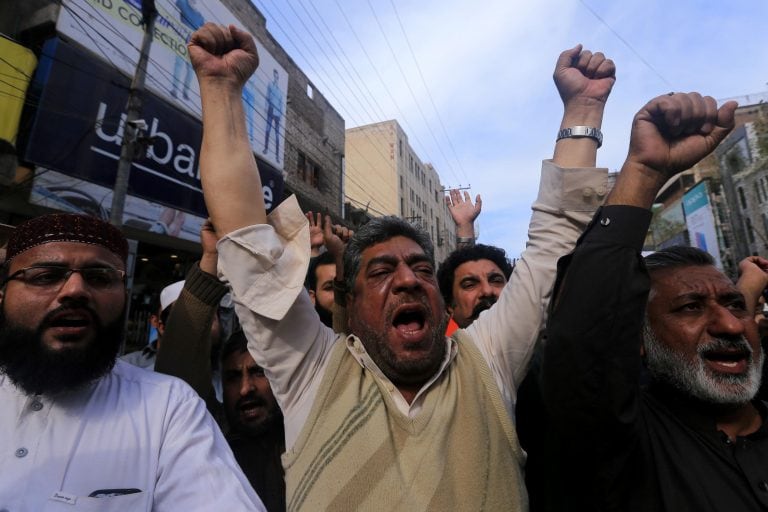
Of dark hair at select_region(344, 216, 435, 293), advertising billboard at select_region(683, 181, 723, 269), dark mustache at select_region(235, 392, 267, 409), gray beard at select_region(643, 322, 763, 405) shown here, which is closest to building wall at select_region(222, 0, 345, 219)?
dark mustache at select_region(235, 392, 267, 409)

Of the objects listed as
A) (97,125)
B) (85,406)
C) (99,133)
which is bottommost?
(85,406)

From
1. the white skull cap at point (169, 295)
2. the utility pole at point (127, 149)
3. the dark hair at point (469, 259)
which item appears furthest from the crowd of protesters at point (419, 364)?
the utility pole at point (127, 149)

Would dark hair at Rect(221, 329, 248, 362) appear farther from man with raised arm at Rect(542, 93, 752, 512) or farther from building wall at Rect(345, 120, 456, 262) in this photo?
building wall at Rect(345, 120, 456, 262)

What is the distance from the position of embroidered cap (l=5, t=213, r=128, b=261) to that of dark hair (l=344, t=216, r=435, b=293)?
880 millimetres

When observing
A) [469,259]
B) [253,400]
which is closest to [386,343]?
[253,400]

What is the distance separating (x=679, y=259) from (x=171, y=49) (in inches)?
439

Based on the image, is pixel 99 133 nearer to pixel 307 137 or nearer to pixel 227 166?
pixel 227 166

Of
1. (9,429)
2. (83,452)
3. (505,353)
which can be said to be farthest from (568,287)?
(9,429)

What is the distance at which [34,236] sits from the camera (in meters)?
1.60

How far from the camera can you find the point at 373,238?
1.83 metres

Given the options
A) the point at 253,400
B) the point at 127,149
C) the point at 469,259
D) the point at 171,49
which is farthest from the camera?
the point at 171,49

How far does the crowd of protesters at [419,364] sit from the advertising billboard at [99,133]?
6902mm

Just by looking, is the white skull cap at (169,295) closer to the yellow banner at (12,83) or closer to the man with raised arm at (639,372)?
the man with raised arm at (639,372)

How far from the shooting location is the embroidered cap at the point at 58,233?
1596 mm
